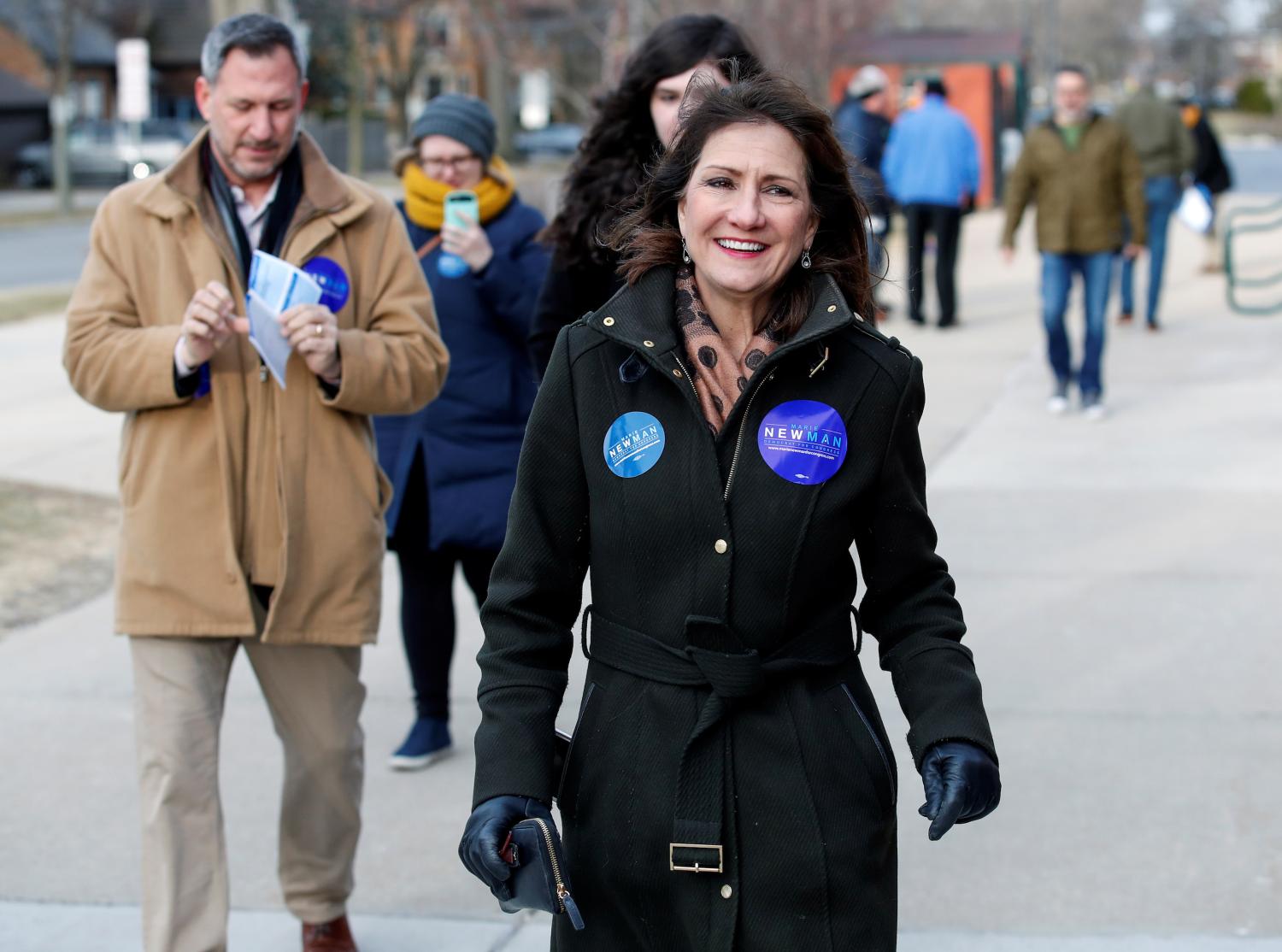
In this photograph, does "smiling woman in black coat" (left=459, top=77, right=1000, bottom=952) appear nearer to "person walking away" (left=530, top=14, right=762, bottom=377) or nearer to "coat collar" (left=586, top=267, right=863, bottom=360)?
"coat collar" (left=586, top=267, right=863, bottom=360)

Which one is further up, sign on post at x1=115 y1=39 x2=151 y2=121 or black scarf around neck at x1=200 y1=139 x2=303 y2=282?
sign on post at x1=115 y1=39 x2=151 y2=121

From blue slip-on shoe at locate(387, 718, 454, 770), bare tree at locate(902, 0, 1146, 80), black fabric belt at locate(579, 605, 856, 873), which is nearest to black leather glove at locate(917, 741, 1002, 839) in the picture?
black fabric belt at locate(579, 605, 856, 873)

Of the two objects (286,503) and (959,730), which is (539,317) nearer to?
(286,503)

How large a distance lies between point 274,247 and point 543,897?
1.87m

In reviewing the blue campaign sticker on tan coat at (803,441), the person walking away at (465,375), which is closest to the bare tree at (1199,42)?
the person walking away at (465,375)

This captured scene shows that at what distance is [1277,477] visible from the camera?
852cm

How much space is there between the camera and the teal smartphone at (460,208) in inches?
187

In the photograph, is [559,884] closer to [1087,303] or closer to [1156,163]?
[1087,303]

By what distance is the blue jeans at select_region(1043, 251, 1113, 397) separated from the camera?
10.1 m

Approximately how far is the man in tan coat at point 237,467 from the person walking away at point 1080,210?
691 centimetres

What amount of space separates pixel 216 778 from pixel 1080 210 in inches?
301

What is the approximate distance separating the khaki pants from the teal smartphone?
4.49 ft

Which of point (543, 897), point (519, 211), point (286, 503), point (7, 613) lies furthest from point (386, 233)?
point (7, 613)

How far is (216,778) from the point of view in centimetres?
353
